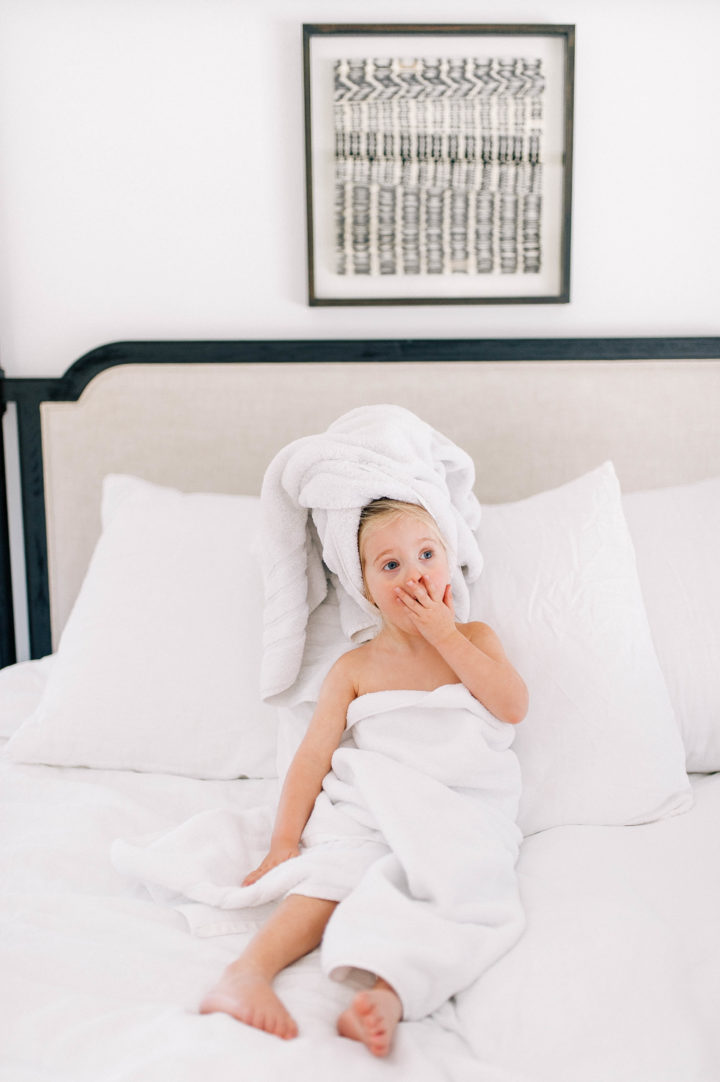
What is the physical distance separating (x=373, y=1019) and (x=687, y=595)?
91 centimetres

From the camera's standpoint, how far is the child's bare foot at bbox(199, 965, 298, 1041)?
74 cm

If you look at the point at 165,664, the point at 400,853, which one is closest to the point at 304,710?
the point at 165,664

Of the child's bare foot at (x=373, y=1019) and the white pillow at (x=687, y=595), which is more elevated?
the white pillow at (x=687, y=595)

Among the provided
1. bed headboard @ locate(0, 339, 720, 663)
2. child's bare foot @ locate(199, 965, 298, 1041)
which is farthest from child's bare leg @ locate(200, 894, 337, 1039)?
bed headboard @ locate(0, 339, 720, 663)

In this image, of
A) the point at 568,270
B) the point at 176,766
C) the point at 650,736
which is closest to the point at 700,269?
the point at 568,270

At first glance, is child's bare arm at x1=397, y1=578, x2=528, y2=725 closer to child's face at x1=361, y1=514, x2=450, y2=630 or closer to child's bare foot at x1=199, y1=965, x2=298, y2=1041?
child's face at x1=361, y1=514, x2=450, y2=630

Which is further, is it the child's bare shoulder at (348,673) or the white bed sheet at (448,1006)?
the child's bare shoulder at (348,673)

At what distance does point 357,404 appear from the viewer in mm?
1794

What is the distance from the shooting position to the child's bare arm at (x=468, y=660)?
43.8 inches

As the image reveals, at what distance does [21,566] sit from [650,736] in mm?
1470

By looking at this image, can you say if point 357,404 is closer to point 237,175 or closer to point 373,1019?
point 237,175

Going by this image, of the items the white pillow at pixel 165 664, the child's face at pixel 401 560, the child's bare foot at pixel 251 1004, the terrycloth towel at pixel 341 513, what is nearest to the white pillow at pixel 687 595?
the terrycloth towel at pixel 341 513

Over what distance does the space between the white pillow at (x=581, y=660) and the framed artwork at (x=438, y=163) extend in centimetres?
68

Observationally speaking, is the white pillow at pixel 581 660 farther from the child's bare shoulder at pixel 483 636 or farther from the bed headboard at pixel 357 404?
the bed headboard at pixel 357 404
